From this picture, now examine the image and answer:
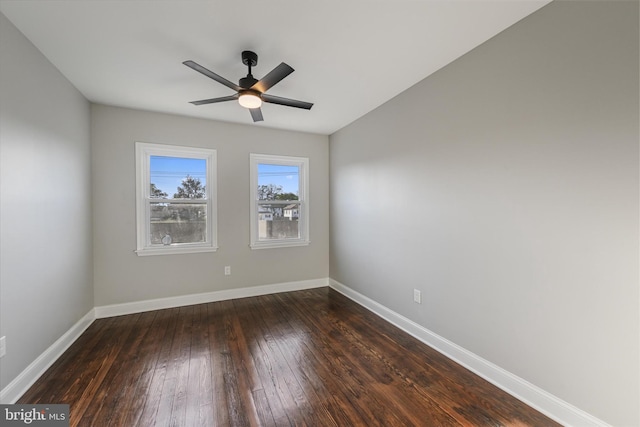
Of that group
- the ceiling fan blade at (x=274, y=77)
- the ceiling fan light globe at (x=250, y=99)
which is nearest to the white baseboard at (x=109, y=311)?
the ceiling fan light globe at (x=250, y=99)

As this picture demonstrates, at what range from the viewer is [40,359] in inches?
82.1

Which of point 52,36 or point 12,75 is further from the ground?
point 52,36

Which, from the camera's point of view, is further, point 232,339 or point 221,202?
point 221,202

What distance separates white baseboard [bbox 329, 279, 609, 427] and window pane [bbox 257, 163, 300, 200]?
2351mm

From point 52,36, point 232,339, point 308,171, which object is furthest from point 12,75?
point 308,171

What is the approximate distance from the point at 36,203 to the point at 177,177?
A: 161 cm

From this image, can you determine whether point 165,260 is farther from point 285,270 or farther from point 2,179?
point 2,179

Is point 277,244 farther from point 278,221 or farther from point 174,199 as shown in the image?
point 174,199

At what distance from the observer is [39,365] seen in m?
2.07

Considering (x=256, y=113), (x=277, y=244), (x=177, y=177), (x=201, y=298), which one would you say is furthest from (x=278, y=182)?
(x=201, y=298)

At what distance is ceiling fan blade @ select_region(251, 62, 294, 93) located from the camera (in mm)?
1842

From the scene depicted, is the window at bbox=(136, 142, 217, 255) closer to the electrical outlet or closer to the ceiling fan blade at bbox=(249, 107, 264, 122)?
the ceiling fan blade at bbox=(249, 107, 264, 122)

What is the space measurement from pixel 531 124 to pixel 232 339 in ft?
10.3

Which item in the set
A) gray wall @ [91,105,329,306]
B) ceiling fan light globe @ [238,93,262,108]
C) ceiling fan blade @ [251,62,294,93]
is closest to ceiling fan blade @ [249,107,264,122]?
ceiling fan light globe @ [238,93,262,108]
